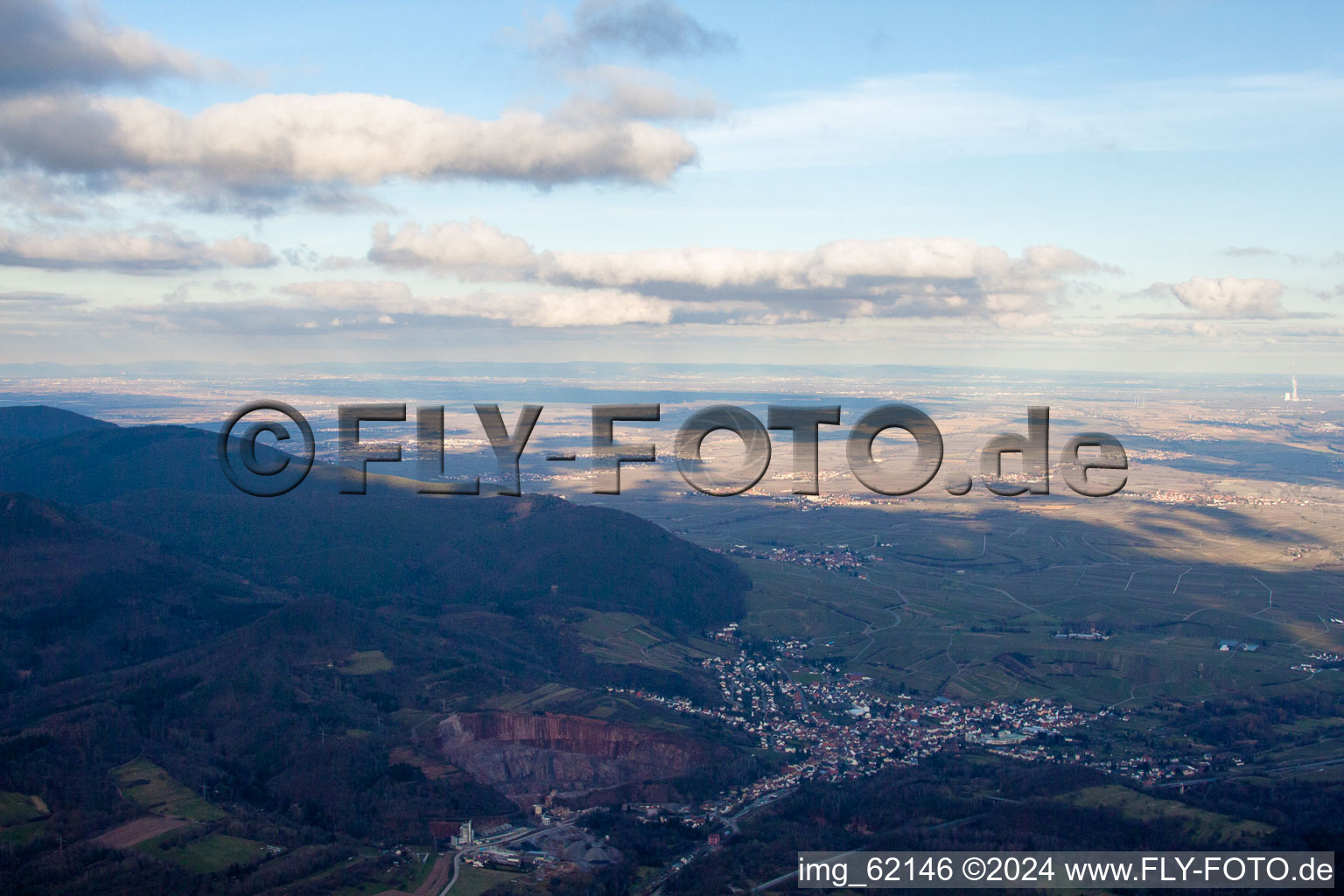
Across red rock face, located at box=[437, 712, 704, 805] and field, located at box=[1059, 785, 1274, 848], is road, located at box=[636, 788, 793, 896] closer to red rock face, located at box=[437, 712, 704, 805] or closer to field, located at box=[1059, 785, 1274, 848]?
red rock face, located at box=[437, 712, 704, 805]

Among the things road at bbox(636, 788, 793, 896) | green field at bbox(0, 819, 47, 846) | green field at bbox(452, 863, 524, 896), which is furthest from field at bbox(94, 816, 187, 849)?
road at bbox(636, 788, 793, 896)

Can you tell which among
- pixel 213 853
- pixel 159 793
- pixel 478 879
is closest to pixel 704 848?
pixel 478 879

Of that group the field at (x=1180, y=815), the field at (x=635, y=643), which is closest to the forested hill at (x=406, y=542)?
the field at (x=635, y=643)

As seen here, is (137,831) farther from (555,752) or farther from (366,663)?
(366,663)

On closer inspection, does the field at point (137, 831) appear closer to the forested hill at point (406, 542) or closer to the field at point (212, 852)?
the field at point (212, 852)

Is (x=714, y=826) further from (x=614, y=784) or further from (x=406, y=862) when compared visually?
(x=406, y=862)

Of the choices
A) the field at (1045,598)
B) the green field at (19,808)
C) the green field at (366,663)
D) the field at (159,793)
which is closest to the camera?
the green field at (19,808)
